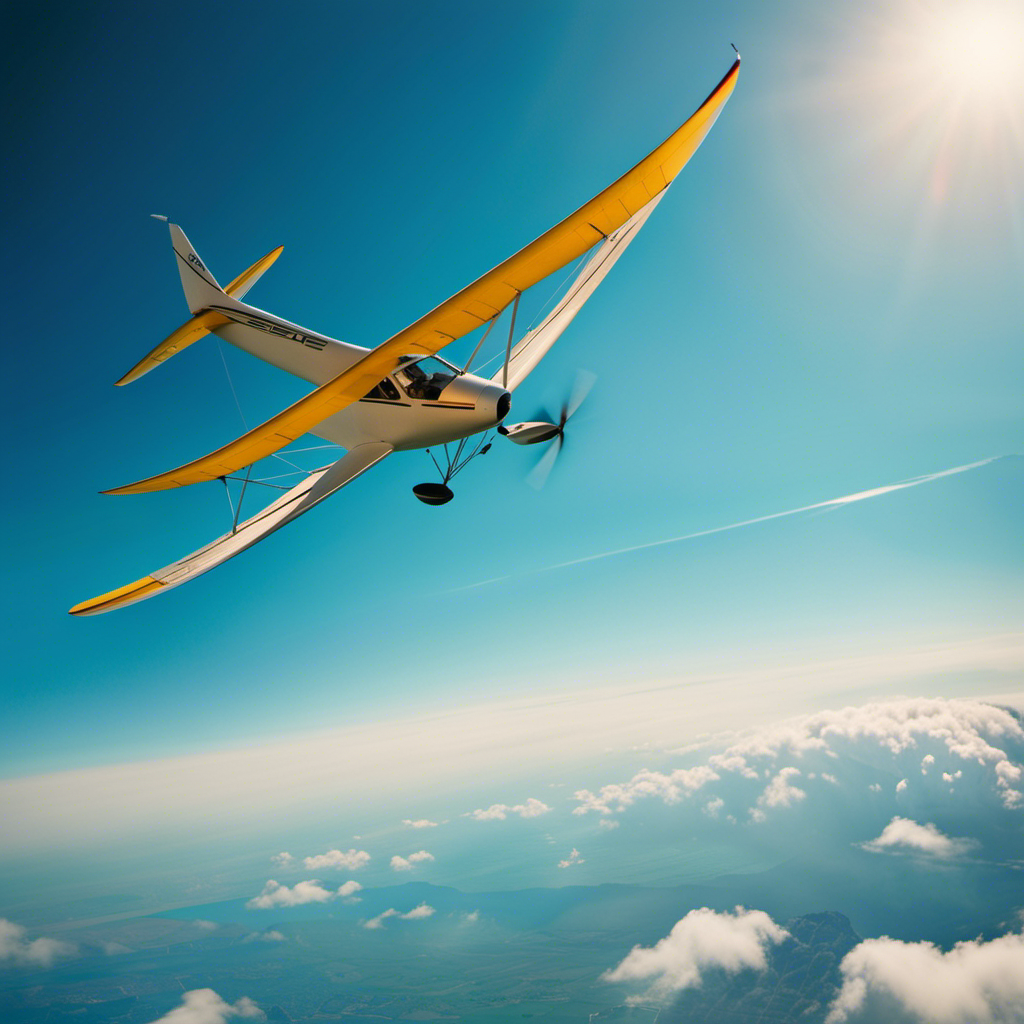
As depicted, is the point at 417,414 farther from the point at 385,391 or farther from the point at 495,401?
the point at 495,401

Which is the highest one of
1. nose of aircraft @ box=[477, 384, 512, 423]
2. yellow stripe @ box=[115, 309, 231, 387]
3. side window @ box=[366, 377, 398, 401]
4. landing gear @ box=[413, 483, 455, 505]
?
yellow stripe @ box=[115, 309, 231, 387]

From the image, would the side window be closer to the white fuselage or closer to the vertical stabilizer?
the white fuselage

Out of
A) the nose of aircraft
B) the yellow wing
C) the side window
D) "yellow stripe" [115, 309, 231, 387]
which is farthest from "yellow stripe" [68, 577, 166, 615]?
"yellow stripe" [115, 309, 231, 387]

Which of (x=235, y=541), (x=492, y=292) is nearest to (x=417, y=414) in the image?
(x=492, y=292)

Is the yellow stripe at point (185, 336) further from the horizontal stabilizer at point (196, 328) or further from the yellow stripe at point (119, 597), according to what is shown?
the yellow stripe at point (119, 597)

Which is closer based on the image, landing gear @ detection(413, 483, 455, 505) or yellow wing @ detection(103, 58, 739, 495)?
yellow wing @ detection(103, 58, 739, 495)

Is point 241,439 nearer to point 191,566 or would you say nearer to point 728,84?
point 191,566

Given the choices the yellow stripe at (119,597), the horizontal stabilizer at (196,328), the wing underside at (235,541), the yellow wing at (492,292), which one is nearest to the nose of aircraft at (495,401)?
the yellow wing at (492,292)
